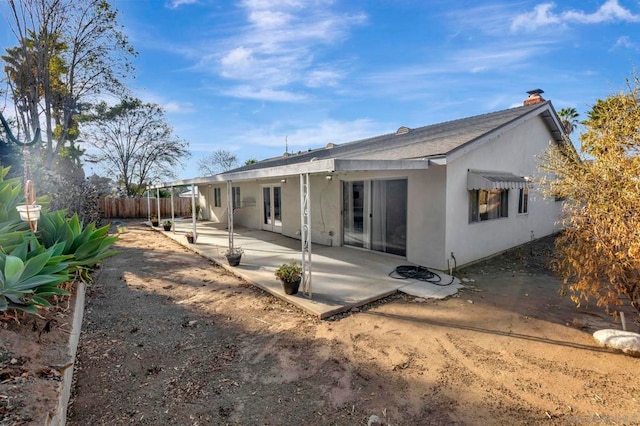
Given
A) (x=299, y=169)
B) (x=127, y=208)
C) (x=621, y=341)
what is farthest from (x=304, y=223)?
(x=127, y=208)

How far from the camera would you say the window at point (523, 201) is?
11.1 metres

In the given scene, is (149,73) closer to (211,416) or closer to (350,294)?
(350,294)

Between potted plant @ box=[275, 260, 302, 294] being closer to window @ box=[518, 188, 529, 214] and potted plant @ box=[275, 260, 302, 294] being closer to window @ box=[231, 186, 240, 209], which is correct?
window @ box=[518, 188, 529, 214]

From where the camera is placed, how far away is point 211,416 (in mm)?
3047

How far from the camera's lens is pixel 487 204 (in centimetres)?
945

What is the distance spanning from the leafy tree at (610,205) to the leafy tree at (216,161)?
40.0 meters

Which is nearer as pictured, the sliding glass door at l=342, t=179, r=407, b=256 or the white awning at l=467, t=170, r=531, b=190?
the white awning at l=467, t=170, r=531, b=190

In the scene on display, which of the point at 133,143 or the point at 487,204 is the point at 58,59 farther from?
the point at 487,204

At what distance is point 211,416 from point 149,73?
64.1ft

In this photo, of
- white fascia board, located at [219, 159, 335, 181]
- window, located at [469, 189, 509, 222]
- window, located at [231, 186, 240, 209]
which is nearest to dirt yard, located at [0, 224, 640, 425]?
white fascia board, located at [219, 159, 335, 181]

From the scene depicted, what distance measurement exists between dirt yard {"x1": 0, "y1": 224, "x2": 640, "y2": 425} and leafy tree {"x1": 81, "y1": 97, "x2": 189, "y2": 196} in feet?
93.9

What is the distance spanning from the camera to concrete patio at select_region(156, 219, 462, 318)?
607 centimetres

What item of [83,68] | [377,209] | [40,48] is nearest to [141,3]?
[40,48]

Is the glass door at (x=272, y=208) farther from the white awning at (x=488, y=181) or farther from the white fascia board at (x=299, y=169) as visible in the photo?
the white awning at (x=488, y=181)
